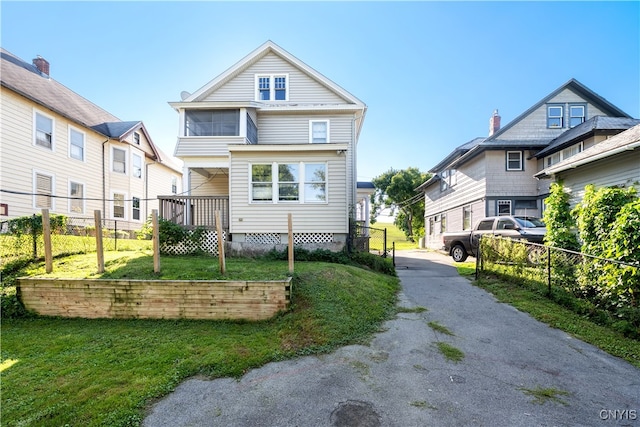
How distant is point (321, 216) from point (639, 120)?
15808 millimetres

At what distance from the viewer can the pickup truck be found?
33.8 ft

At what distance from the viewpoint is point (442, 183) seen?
850 inches

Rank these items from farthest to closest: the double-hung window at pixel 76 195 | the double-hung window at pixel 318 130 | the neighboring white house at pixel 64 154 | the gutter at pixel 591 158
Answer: the double-hung window at pixel 76 195
the double-hung window at pixel 318 130
the neighboring white house at pixel 64 154
the gutter at pixel 591 158

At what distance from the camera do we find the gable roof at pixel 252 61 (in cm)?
1396

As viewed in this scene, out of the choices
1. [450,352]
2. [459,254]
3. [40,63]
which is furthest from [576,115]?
[40,63]

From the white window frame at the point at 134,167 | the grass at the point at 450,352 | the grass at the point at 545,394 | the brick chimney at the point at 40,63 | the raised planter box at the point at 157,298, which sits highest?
the brick chimney at the point at 40,63

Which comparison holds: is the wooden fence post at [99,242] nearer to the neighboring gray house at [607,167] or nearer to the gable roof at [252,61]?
the gable roof at [252,61]

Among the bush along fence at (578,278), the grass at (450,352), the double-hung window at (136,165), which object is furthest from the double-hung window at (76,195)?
the bush along fence at (578,278)

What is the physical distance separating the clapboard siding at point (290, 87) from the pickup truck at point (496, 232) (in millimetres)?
8587

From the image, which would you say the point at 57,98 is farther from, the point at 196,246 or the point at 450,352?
the point at 450,352

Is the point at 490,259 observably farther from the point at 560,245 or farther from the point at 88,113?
the point at 88,113

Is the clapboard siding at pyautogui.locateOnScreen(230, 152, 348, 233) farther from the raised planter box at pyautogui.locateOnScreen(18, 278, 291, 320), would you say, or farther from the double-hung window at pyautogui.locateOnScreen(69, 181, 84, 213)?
the double-hung window at pyautogui.locateOnScreen(69, 181, 84, 213)

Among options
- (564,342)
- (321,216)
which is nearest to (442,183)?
(321,216)

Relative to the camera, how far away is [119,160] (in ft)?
58.4
